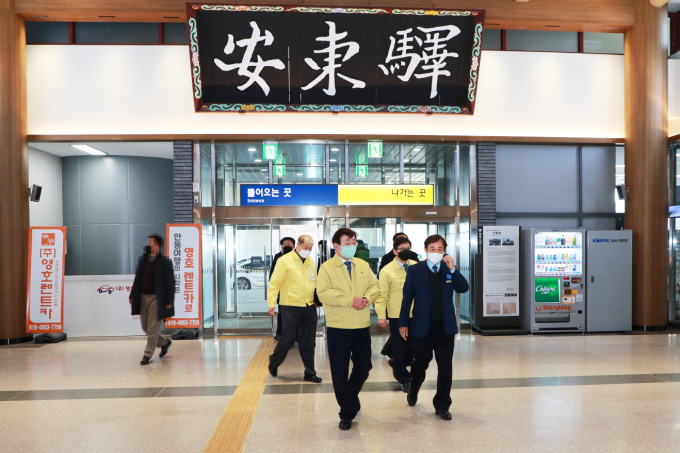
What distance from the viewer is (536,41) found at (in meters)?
9.18

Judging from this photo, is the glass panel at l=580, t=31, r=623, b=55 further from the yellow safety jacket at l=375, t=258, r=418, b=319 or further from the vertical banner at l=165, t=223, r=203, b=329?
the vertical banner at l=165, t=223, r=203, b=329

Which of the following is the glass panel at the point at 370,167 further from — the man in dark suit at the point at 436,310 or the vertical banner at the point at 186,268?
the man in dark suit at the point at 436,310

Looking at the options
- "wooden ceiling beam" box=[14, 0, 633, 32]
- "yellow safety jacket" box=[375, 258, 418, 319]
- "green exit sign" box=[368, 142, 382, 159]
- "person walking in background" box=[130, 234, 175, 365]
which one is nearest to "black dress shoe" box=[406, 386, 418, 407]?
"yellow safety jacket" box=[375, 258, 418, 319]

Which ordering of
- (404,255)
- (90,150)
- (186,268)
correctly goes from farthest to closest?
(90,150) → (186,268) → (404,255)

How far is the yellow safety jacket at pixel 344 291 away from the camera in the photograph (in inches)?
158

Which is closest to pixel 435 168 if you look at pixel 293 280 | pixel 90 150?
pixel 293 280

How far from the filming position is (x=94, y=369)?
624cm

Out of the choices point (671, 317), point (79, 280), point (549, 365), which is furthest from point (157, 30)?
point (671, 317)

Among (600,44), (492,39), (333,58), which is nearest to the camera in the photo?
(333,58)

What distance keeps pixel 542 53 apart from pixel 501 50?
772 mm

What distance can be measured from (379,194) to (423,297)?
4.75 m

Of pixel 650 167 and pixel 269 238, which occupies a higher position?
pixel 650 167

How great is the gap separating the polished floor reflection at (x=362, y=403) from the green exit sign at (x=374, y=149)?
11.7 ft

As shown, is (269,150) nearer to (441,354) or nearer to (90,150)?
(90,150)
